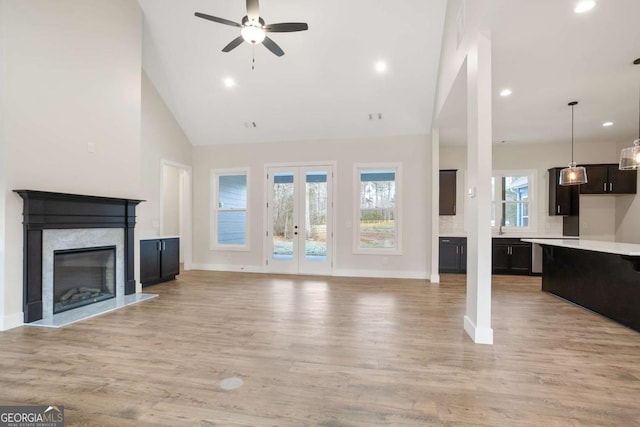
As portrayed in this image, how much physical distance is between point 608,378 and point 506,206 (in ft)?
18.4

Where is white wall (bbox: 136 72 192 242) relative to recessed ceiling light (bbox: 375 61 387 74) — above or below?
below

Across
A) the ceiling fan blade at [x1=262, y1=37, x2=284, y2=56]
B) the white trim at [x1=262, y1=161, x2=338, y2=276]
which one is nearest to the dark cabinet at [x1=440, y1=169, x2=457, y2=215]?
the white trim at [x1=262, y1=161, x2=338, y2=276]

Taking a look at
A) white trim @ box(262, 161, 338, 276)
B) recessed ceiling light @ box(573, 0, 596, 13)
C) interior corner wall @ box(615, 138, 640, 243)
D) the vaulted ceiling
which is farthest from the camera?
white trim @ box(262, 161, 338, 276)

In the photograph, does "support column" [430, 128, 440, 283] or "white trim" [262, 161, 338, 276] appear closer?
"support column" [430, 128, 440, 283]

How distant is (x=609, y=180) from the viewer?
6.57m

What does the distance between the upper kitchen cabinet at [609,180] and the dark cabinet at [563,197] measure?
180 millimetres

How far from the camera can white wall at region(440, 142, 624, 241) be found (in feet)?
22.5

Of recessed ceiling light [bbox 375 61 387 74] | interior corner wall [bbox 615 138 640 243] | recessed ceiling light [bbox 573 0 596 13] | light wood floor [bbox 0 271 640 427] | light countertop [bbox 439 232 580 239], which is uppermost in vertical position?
recessed ceiling light [bbox 375 61 387 74]

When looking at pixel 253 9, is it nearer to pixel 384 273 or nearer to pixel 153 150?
pixel 153 150

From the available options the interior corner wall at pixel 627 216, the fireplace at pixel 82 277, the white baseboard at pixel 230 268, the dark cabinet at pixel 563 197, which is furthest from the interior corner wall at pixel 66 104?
the interior corner wall at pixel 627 216

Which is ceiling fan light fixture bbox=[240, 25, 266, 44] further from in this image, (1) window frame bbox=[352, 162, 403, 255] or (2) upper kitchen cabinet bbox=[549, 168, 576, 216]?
(2) upper kitchen cabinet bbox=[549, 168, 576, 216]

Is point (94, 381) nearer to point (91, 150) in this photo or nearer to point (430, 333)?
point (430, 333)

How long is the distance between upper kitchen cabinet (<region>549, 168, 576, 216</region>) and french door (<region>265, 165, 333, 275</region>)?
485 cm

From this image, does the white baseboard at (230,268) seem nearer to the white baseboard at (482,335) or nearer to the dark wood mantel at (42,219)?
the dark wood mantel at (42,219)
